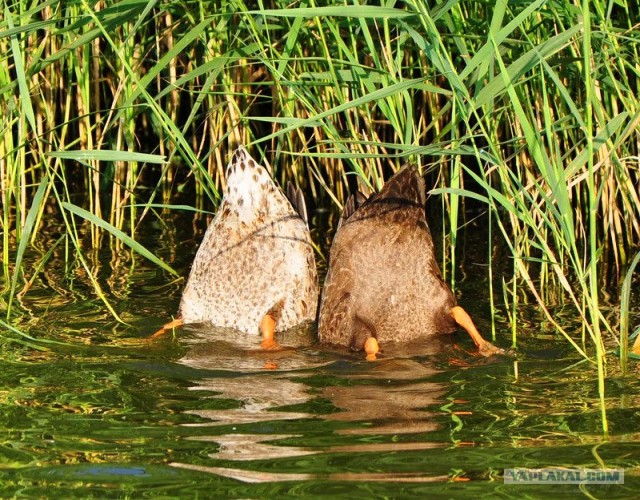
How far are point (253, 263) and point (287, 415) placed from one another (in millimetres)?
2234

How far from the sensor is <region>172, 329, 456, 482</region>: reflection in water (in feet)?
14.1

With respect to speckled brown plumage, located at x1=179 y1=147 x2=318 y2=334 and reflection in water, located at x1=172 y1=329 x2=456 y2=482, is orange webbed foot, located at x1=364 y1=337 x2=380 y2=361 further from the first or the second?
speckled brown plumage, located at x1=179 y1=147 x2=318 y2=334

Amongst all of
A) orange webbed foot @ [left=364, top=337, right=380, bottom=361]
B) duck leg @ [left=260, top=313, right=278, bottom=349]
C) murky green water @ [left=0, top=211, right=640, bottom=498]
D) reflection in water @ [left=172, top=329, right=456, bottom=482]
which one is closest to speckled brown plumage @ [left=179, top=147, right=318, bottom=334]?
duck leg @ [left=260, top=313, right=278, bottom=349]

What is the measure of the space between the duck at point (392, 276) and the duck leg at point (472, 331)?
118mm

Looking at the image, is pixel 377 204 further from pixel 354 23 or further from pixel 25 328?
pixel 25 328

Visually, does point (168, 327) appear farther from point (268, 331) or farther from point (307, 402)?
point (307, 402)

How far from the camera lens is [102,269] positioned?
24.7 ft

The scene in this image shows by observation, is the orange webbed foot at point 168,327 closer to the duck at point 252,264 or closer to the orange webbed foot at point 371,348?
the duck at point 252,264

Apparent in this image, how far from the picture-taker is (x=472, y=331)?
5898mm

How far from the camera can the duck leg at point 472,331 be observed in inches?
225

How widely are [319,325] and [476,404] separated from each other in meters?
1.72

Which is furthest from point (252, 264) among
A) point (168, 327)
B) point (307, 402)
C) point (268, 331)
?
point (307, 402)

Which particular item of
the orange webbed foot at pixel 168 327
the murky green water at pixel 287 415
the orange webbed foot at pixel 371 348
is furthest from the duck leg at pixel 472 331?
the orange webbed foot at pixel 168 327

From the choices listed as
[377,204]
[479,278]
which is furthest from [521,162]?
[377,204]
